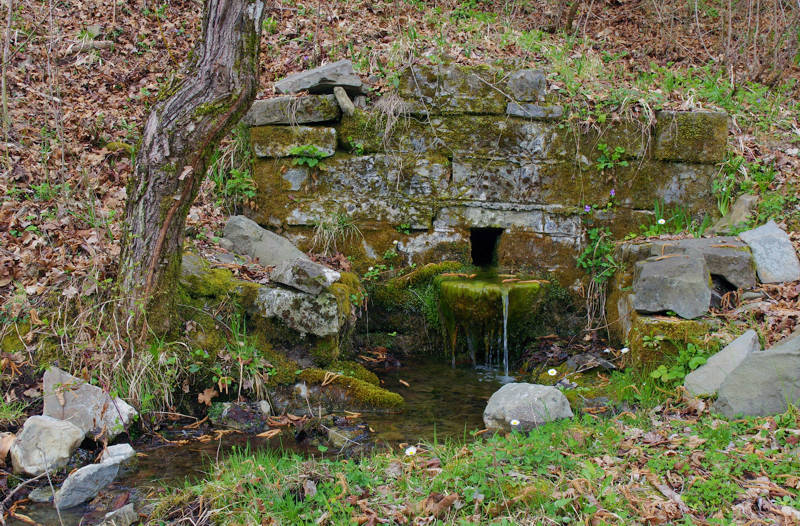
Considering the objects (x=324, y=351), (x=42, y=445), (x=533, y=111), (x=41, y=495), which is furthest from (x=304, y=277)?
(x=533, y=111)

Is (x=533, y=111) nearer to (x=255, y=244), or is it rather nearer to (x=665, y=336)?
(x=665, y=336)

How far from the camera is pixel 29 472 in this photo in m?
3.17

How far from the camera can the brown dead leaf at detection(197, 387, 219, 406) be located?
4.12 metres

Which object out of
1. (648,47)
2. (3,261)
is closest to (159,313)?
(3,261)

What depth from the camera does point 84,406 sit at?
3611 millimetres

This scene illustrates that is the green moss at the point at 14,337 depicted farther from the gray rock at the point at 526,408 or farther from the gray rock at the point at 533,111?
the gray rock at the point at 533,111

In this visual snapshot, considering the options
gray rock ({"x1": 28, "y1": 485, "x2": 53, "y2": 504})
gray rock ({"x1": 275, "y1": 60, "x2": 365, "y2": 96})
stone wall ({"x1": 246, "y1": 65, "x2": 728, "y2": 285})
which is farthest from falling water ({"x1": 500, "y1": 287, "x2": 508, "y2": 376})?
gray rock ({"x1": 28, "y1": 485, "x2": 53, "y2": 504})

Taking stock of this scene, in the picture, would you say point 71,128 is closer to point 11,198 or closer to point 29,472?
point 11,198

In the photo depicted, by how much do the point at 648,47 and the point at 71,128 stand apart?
23.2 feet

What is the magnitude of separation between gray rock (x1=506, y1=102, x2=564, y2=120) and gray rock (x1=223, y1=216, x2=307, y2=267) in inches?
103

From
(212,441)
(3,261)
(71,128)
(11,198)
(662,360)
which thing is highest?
(71,128)

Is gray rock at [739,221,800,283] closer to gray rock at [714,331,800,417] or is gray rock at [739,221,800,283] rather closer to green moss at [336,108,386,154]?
gray rock at [714,331,800,417]

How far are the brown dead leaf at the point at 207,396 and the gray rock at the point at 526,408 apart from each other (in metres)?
1.92

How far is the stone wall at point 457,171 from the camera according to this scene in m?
5.91
